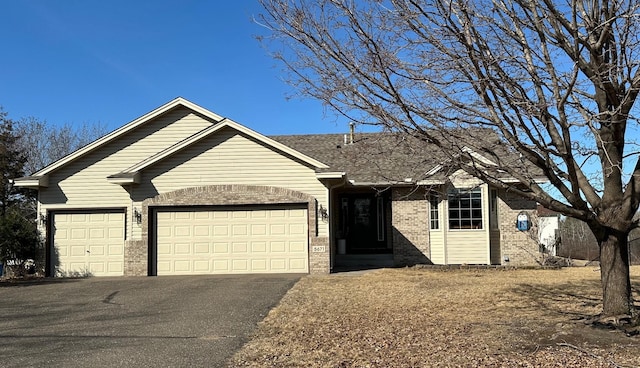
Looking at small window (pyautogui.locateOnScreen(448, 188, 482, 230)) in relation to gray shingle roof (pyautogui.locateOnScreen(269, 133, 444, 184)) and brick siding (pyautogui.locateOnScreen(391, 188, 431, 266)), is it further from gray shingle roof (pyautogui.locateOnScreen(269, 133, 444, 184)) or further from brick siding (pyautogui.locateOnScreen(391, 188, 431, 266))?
gray shingle roof (pyautogui.locateOnScreen(269, 133, 444, 184))

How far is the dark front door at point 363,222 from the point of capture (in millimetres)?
19531

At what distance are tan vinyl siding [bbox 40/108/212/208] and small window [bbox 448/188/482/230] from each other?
28.9 feet

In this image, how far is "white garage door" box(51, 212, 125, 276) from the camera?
16156 millimetres

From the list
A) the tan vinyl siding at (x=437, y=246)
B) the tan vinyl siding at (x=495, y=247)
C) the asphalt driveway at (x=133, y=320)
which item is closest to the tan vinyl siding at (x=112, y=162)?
the asphalt driveway at (x=133, y=320)

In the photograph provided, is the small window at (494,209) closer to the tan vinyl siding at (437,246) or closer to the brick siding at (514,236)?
the brick siding at (514,236)

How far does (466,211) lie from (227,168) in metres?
7.93

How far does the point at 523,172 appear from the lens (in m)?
7.64

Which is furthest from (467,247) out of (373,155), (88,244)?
(88,244)

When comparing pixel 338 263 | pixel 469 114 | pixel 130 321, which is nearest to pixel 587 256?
pixel 338 263

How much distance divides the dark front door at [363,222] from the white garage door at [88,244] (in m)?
7.93

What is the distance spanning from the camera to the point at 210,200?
15.7m

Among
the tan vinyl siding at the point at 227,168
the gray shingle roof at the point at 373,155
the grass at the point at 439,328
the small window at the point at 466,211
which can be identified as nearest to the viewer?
the grass at the point at 439,328

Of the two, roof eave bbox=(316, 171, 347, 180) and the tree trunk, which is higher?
roof eave bbox=(316, 171, 347, 180)

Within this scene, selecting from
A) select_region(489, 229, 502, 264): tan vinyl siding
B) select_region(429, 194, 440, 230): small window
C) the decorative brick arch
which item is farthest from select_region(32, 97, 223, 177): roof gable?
select_region(489, 229, 502, 264): tan vinyl siding
